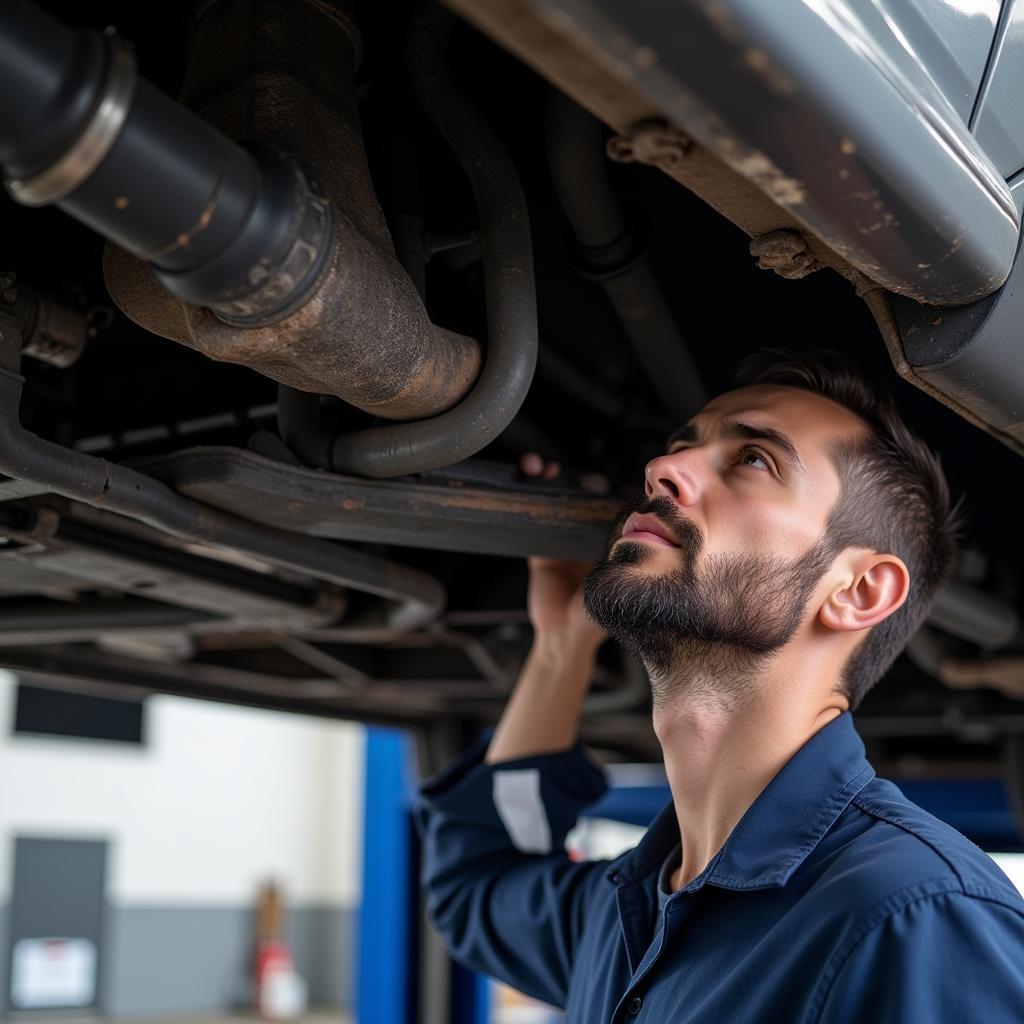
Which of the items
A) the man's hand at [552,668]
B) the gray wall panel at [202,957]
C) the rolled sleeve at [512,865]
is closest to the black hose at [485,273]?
the man's hand at [552,668]

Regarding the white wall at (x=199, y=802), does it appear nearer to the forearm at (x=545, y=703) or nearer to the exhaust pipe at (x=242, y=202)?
the forearm at (x=545, y=703)

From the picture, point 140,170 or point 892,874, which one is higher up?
point 140,170

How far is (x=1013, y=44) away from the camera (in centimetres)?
78

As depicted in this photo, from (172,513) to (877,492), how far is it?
71 centimetres

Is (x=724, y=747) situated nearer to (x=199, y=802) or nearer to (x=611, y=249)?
(x=611, y=249)

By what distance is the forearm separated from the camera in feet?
5.07

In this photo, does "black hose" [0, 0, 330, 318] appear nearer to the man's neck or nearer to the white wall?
the man's neck

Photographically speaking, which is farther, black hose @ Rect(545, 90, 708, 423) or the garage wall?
the garage wall

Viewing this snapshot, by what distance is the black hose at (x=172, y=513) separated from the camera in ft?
2.93

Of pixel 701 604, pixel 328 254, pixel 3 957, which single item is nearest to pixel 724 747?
pixel 701 604

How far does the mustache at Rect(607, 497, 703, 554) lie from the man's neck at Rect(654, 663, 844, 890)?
0.17m

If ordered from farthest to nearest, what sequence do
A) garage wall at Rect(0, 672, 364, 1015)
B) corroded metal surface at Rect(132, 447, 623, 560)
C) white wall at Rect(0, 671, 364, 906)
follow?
1. garage wall at Rect(0, 672, 364, 1015)
2. white wall at Rect(0, 671, 364, 906)
3. corroded metal surface at Rect(132, 447, 623, 560)

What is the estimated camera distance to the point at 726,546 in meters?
1.11

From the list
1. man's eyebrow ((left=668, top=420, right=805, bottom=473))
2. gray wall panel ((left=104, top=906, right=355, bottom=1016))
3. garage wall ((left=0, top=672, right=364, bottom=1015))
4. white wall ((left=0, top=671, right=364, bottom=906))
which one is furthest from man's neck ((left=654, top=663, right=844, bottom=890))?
gray wall panel ((left=104, top=906, right=355, bottom=1016))
